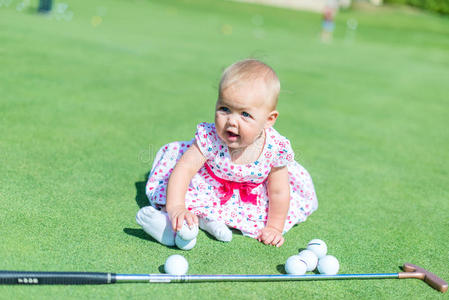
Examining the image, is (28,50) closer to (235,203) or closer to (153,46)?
(153,46)

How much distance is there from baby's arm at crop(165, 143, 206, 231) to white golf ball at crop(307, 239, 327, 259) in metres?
0.74

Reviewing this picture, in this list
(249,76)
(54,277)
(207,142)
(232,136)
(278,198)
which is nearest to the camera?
(54,277)

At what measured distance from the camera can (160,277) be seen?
8.09 ft

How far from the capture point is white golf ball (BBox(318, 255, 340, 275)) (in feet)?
9.21

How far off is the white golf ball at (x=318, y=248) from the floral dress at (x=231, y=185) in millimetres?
354

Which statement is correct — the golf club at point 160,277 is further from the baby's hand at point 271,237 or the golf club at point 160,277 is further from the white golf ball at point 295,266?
the baby's hand at point 271,237

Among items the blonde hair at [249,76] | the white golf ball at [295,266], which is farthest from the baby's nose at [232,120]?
the white golf ball at [295,266]

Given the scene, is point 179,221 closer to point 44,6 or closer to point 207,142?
point 207,142

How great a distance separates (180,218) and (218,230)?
29 centimetres

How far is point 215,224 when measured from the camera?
3.08 m

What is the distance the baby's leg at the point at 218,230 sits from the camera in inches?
119

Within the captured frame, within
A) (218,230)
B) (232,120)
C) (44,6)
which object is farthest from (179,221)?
(44,6)

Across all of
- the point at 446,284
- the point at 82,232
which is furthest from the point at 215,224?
the point at 446,284

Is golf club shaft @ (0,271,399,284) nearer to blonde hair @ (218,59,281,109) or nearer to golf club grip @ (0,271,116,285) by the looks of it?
golf club grip @ (0,271,116,285)
